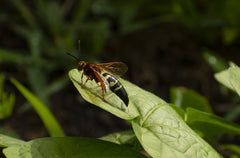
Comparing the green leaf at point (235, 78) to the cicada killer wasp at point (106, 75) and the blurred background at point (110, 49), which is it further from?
the blurred background at point (110, 49)

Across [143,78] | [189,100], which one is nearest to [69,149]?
[189,100]

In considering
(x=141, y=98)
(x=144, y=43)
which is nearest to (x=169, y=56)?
(x=144, y=43)

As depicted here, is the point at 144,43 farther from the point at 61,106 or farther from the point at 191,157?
the point at 191,157

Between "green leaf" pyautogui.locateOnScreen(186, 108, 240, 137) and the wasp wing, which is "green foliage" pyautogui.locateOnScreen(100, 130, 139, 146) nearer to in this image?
"green leaf" pyautogui.locateOnScreen(186, 108, 240, 137)

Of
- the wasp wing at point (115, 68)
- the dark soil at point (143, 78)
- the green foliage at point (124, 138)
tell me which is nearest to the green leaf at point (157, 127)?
the green foliage at point (124, 138)

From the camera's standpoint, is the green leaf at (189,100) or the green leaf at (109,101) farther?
the green leaf at (189,100)

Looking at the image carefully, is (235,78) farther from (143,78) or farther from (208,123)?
(143,78)

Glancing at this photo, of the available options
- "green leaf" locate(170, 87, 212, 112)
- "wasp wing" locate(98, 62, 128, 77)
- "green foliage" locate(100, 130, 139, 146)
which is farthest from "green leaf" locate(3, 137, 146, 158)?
"green leaf" locate(170, 87, 212, 112)
